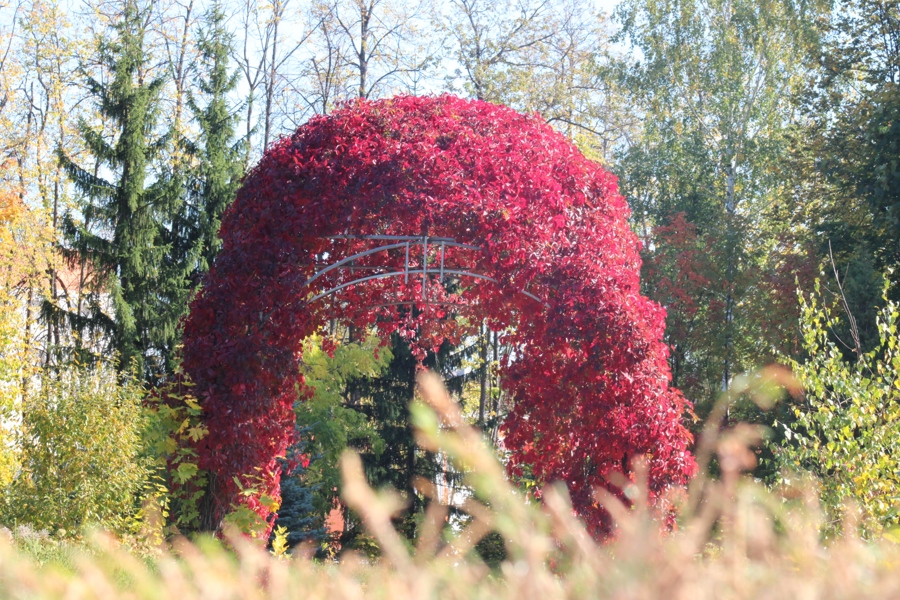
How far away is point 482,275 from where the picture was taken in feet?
20.4

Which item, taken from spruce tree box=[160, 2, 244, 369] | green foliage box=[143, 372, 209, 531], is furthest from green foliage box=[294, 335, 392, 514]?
green foliage box=[143, 372, 209, 531]

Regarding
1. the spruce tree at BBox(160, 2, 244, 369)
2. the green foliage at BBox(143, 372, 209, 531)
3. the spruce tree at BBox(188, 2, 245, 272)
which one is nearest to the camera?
the green foliage at BBox(143, 372, 209, 531)

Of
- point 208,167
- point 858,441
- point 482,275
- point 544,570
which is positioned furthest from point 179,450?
point 208,167

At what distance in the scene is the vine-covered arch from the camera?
5473mm

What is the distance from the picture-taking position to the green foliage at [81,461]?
6.13 meters

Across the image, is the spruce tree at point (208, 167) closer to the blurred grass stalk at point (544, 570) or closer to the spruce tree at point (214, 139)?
the spruce tree at point (214, 139)

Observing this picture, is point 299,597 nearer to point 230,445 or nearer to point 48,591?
point 48,591

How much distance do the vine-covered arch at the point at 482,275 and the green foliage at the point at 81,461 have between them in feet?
2.15

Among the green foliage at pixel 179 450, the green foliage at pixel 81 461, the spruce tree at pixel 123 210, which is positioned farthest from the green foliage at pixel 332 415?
the green foliage at pixel 179 450

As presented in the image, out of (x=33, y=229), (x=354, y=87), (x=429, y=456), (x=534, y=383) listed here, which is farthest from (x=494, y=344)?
(x=534, y=383)

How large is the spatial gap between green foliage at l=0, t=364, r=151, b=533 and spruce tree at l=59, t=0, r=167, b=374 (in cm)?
885

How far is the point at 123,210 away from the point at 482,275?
11.1 m

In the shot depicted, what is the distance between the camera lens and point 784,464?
5523 mm

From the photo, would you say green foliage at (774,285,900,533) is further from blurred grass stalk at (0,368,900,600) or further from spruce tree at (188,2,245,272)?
spruce tree at (188,2,245,272)
